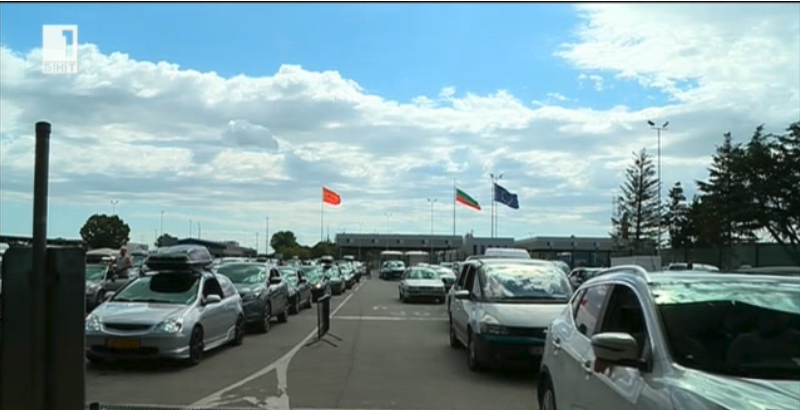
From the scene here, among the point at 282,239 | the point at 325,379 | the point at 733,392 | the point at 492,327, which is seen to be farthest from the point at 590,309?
the point at 282,239

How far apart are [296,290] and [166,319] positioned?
13787 mm

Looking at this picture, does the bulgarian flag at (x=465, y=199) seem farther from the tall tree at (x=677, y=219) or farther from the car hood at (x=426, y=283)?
the car hood at (x=426, y=283)

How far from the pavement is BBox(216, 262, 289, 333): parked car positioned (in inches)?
50.0

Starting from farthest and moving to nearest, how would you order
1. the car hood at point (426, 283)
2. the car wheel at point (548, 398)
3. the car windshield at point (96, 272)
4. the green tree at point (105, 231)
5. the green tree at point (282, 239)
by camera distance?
the green tree at point (282, 239), the green tree at point (105, 231), the car hood at point (426, 283), the car windshield at point (96, 272), the car wheel at point (548, 398)

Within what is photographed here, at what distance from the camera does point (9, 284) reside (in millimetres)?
4230

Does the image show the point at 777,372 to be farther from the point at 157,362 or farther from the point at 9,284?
the point at 157,362

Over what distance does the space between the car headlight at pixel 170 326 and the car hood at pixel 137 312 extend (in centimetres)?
9

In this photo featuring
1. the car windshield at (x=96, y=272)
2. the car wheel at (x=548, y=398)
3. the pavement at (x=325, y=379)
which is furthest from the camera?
the car windshield at (x=96, y=272)

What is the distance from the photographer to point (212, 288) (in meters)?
15.4

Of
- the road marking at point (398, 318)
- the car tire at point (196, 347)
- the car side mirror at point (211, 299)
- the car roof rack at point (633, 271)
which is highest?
the car roof rack at point (633, 271)

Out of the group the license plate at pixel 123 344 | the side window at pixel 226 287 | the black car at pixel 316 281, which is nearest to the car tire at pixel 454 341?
the side window at pixel 226 287

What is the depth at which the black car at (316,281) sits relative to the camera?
33.5m

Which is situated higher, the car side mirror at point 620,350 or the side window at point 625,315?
the side window at point 625,315

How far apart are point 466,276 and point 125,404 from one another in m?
7.56
